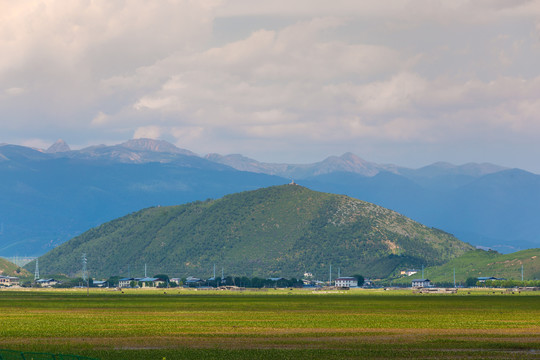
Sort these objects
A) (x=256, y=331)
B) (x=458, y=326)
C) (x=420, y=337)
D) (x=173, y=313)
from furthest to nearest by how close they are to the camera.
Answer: (x=173, y=313) → (x=458, y=326) → (x=256, y=331) → (x=420, y=337)

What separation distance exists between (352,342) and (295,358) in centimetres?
1431

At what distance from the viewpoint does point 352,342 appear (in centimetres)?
8394

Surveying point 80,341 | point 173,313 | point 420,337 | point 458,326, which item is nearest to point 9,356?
point 80,341

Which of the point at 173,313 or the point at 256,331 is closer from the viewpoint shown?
the point at 256,331

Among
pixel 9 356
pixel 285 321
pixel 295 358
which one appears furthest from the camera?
pixel 285 321

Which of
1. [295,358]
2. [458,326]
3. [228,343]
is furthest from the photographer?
[458,326]

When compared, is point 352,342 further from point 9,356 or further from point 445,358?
point 9,356

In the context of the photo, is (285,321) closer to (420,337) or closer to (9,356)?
(420,337)

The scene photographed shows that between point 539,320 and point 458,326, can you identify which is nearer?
point 458,326

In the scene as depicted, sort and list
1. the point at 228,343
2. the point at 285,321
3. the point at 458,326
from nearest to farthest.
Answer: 1. the point at 228,343
2. the point at 458,326
3. the point at 285,321

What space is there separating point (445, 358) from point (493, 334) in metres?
23.6

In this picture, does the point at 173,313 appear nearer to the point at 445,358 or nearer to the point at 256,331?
the point at 256,331

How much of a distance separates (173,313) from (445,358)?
231 ft

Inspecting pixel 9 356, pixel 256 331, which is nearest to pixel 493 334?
pixel 256 331
